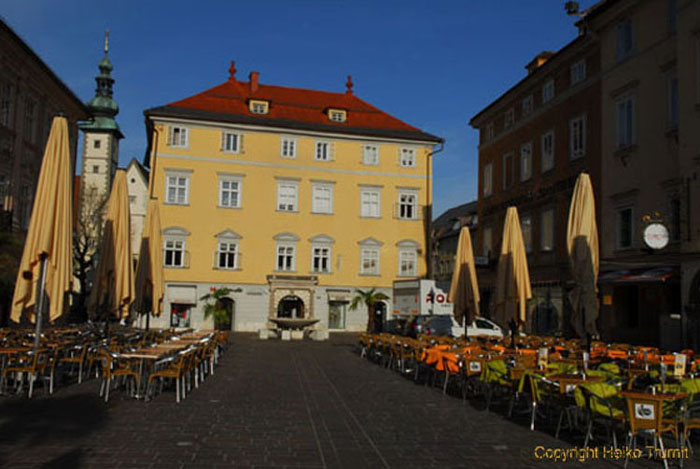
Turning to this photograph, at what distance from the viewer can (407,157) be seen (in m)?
44.5

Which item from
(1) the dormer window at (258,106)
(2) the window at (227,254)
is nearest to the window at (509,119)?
(1) the dormer window at (258,106)

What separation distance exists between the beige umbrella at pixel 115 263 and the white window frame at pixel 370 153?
28.5m

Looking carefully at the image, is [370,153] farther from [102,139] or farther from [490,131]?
[102,139]

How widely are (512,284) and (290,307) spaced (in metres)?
27.6

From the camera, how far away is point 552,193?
30016mm

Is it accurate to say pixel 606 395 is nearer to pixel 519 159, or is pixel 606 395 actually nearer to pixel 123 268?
pixel 123 268

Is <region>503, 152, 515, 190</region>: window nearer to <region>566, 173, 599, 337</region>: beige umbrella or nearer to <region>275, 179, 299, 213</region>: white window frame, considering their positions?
<region>275, 179, 299, 213</region>: white window frame

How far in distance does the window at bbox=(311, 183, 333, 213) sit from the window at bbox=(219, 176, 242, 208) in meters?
4.83

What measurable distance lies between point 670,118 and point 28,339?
20614 mm

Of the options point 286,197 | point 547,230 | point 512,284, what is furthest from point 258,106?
point 512,284

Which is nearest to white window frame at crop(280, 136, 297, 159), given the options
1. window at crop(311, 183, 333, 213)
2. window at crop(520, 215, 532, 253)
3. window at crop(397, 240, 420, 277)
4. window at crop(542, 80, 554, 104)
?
window at crop(311, 183, 333, 213)

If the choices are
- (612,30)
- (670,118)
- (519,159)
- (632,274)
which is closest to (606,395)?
(632,274)

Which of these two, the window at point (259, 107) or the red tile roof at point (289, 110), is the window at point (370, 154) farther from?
the window at point (259, 107)

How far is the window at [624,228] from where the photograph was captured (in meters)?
24.1
